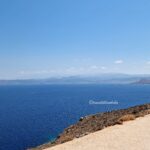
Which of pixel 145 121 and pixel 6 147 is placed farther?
pixel 6 147

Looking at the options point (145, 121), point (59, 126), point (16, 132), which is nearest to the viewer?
point (145, 121)

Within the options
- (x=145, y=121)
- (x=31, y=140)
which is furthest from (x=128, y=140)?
(x=31, y=140)

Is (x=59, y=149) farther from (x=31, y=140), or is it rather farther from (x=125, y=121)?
(x=31, y=140)

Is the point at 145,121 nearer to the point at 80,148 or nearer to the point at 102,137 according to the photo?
the point at 102,137

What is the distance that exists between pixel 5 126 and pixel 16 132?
1283cm

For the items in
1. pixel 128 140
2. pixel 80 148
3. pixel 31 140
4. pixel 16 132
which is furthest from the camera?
pixel 16 132

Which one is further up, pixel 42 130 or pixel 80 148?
pixel 80 148

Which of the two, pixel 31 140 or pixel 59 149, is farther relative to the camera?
pixel 31 140

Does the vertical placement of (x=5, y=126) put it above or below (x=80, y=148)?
below

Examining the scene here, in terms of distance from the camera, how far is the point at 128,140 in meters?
20.0

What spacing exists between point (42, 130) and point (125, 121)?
169ft

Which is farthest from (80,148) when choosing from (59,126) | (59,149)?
(59,126)

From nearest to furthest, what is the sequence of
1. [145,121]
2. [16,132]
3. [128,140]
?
1. [128,140]
2. [145,121]
3. [16,132]

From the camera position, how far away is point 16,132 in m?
75.0
